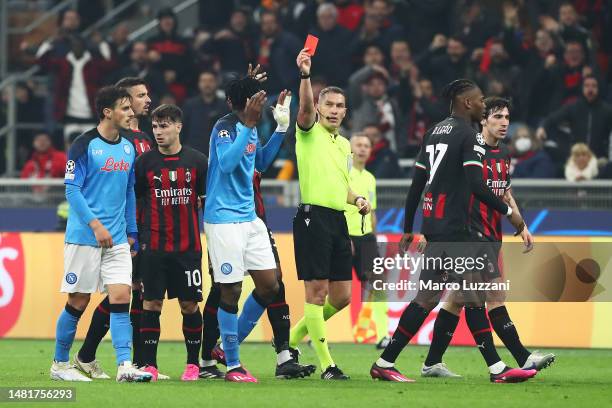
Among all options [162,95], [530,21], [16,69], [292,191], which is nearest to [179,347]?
[292,191]

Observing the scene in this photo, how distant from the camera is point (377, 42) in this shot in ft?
68.3

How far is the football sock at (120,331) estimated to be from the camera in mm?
10992

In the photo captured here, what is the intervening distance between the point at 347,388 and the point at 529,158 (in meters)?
8.55

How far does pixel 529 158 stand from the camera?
18.6 metres

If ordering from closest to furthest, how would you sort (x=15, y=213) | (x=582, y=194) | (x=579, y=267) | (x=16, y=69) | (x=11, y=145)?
(x=579, y=267) < (x=582, y=194) < (x=15, y=213) < (x=11, y=145) < (x=16, y=69)

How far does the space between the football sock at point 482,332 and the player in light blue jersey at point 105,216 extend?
276 cm

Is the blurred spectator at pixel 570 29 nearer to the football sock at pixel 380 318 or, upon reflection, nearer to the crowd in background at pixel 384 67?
the crowd in background at pixel 384 67

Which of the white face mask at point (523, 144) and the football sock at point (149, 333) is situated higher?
the white face mask at point (523, 144)

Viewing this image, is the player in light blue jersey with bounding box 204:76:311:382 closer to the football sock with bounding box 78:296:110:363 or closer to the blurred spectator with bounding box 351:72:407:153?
the football sock with bounding box 78:296:110:363

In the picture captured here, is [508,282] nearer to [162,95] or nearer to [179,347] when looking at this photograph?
[179,347]

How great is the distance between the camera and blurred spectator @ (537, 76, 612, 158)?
61.3 feet

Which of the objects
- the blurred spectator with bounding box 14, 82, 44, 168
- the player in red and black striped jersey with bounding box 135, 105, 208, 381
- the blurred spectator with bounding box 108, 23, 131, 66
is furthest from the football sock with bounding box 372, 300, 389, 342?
the blurred spectator with bounding box 14, 82, 44, 168

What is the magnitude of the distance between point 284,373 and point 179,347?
4.10m

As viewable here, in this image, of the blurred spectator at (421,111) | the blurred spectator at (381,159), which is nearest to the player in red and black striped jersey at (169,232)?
the blurred spectator at (381,159)
